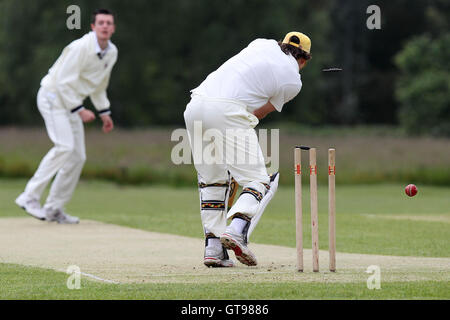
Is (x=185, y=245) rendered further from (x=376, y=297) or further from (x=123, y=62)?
(x=123, y=62)

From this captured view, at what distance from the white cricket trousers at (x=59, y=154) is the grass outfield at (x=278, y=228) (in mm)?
812

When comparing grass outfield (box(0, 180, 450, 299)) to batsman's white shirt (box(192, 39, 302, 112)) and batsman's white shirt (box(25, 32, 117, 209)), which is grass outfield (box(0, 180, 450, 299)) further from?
batsman's white shirt (box(192, 39, 302, 112))

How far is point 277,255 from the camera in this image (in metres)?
8.48

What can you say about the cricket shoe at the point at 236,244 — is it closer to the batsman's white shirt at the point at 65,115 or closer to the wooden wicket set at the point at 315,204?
the wooden wicket set at the point at 315,204

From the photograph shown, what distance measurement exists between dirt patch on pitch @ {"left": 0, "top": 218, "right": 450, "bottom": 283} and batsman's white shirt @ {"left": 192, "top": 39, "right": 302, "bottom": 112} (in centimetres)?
137

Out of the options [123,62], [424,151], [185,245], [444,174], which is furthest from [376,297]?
[123,62]

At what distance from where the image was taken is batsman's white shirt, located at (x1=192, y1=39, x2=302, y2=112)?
7277 mm

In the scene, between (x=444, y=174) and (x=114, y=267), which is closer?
(x=114, y=267)

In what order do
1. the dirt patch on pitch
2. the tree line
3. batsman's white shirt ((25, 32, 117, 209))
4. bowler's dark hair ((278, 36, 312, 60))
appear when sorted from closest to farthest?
the dirt patch on pitch, bowler's dark hair ((278, 36, 312, 60)), batsman's white shirt ((25, 32, 117, 209)), the tree line

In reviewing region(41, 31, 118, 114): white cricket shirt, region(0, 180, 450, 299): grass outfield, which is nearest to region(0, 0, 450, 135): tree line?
region(0, 180, 450, 299): grass outfield

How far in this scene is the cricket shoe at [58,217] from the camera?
11.3 metres

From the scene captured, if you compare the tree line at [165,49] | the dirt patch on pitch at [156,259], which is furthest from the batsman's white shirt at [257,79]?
the tree line at [165,49]

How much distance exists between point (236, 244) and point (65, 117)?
504cm
